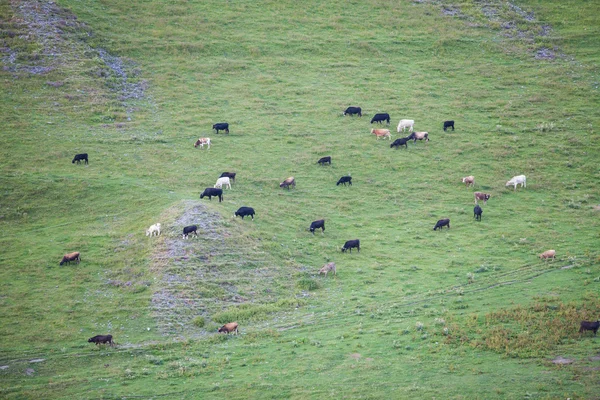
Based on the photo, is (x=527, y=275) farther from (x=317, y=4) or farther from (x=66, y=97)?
(x=317, y=4)

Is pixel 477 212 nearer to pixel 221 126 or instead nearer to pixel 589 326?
pixel 589 326

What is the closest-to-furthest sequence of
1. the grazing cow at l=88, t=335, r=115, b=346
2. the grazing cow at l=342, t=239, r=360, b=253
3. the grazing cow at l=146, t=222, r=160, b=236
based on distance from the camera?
the grazing cow at l=88, t=335, r=115, b=346, the grazing cow at l=146, t=222, r=160, b=236, the grazing cow at l=342, t=239, r=360, b=253

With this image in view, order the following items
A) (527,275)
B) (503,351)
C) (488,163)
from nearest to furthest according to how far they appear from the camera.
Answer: (503,351)
(527,275)
(488,163)

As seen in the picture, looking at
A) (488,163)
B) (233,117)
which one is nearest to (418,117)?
(488,163)

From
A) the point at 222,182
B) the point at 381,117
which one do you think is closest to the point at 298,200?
the point at 222,182

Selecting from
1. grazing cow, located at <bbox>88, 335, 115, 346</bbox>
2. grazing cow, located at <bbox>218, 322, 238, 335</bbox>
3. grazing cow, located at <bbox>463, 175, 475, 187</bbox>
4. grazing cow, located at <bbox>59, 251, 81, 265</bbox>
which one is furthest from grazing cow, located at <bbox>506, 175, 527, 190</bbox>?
grazing cow, located at <bbox>88, 335, 115, 346</bbox>

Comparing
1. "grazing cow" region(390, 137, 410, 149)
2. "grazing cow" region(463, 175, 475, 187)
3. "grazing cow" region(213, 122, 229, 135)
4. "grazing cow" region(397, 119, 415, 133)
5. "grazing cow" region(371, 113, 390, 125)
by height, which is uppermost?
"grazing cow" region(371, 113, 390, 125)

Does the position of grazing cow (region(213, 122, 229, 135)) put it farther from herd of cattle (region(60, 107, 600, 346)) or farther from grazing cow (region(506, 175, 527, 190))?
grazing cow (region(506, 175, 527, 190))
